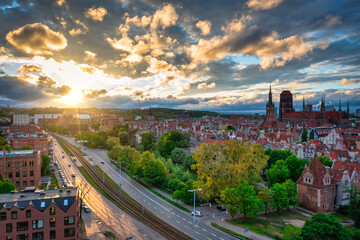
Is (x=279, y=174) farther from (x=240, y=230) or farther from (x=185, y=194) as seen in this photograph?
(x=185, y=194)

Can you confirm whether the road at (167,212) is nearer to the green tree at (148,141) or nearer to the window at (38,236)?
the window at (38,236)

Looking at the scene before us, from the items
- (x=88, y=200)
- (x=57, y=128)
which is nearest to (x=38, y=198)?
(x=88, y=200)

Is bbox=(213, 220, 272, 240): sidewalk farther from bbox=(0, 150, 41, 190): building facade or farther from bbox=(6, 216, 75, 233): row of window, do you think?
bbox=(0, 150, 41, 190): building facade

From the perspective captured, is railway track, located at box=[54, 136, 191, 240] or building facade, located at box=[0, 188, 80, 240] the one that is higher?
building facade, located at box=[0, 188, 80, 240]

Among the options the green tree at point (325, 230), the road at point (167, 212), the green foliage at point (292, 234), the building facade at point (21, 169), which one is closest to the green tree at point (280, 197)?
the green tree at point (325, 230)

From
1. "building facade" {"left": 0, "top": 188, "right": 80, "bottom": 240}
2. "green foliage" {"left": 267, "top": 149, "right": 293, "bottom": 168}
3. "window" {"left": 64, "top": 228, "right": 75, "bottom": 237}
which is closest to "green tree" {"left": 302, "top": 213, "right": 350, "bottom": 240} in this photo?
"window" {"left": 64, "top": 228, "right": 75, "bottom": 237}

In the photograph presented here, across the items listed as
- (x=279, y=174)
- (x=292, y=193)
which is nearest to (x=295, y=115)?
(x=279, y=174)
